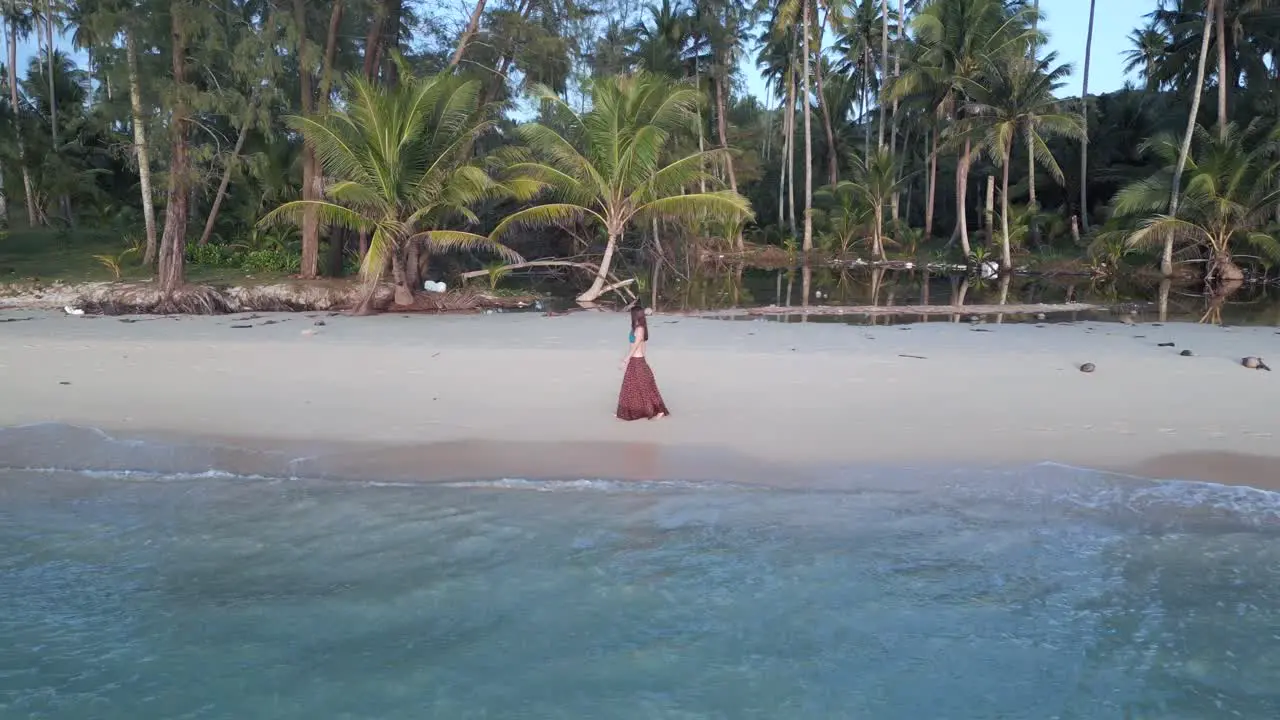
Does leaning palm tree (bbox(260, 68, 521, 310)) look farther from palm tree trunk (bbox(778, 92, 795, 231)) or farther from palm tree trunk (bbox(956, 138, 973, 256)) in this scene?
palm tree trunk (bbox(778, 92, 795, 231))

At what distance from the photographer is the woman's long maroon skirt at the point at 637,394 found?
7980mm

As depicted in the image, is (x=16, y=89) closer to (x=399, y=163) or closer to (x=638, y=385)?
(x=399, y=163)

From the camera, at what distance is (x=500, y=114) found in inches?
914

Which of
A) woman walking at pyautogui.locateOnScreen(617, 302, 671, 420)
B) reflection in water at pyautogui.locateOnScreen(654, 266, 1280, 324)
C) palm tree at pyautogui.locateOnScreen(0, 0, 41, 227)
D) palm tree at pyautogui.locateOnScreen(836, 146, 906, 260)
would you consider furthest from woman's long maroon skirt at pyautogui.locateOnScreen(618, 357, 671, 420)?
palm tree at pyautogui.locateOnScreen(836, 146, 906, 260)

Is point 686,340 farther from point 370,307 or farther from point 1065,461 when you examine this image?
point 370,307

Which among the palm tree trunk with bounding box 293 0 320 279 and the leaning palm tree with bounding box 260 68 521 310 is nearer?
the leaning palm tree with bounding box 260 68 521 310

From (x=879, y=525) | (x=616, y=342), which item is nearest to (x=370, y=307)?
(x=616, y=342)

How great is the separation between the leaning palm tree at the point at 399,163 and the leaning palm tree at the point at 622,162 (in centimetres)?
133

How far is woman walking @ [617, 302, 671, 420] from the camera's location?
793 cm

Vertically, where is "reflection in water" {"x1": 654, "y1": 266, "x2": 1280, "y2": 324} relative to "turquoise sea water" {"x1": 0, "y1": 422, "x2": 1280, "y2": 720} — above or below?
above

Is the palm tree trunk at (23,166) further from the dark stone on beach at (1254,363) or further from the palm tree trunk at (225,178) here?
the dark stone on beach at (1254,363)

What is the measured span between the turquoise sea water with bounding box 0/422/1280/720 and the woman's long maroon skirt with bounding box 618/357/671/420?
5.28ft

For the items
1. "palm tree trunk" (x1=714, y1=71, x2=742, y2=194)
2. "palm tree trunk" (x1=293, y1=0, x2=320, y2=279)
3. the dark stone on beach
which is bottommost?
the dark stone on beach

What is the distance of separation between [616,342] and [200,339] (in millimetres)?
Answer: 6074
